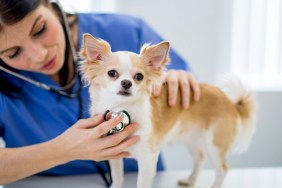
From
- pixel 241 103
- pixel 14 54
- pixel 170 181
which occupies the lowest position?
pixel 170 181

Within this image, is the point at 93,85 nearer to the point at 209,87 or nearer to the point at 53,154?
the point at 53,154

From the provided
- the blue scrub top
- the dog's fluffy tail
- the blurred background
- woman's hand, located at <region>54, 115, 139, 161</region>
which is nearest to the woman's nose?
the blue scrub top

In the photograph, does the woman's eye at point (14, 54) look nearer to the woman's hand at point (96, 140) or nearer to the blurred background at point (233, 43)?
the woman's hand at point (96, 140)

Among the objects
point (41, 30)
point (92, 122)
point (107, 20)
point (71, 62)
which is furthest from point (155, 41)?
point (92, 122)

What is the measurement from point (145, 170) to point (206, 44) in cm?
142

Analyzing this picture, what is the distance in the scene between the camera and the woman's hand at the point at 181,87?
975 millimetres

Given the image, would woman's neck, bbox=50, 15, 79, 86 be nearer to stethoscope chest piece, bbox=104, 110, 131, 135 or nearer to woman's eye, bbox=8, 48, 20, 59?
woman's eye, bbox=8, 48, 20, 59

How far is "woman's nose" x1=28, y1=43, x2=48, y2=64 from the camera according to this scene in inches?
37.9

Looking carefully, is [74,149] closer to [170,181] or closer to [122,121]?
[122,121]

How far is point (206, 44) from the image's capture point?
2.13 metres

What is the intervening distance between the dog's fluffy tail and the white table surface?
0.13 metres

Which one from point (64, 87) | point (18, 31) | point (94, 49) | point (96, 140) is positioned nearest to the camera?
point (94, 49)

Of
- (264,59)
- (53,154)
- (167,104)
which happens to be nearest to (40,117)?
(53,154)

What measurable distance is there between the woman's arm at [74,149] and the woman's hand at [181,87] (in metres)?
0.19
